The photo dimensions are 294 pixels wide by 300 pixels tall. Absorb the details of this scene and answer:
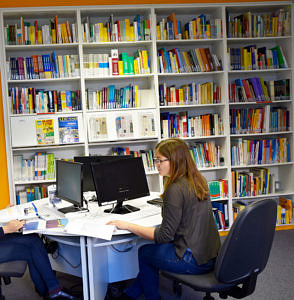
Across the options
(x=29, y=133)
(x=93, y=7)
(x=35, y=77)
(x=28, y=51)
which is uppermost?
(x=93, y=7)

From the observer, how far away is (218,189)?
4594 mm

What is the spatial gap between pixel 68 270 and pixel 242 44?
3483mm

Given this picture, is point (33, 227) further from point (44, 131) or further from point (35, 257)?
point (44, 131)

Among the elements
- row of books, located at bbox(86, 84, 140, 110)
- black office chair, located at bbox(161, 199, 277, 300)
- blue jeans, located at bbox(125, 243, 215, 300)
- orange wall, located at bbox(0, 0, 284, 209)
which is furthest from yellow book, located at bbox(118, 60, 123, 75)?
black office chair, located at bbox(161, 199, 277, 300)

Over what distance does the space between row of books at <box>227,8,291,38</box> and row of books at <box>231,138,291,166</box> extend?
128cm

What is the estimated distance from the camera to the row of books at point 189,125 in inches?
177

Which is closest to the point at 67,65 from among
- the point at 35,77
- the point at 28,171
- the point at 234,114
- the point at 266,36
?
the point at 35,77

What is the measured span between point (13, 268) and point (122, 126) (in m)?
2.26

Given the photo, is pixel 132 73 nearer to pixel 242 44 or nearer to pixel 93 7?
pixel 93 7

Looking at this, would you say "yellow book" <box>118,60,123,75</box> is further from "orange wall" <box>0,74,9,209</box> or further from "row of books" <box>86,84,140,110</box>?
"orange wall" <box>0,74,9,209</box>

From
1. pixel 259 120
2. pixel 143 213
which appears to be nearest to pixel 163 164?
pixel 143 213

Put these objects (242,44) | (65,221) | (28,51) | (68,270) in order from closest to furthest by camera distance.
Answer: (65,221) → (68,270) → (28,51) → (242,44)

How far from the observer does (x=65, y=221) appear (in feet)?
8.64

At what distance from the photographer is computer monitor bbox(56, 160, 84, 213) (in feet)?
9.11
